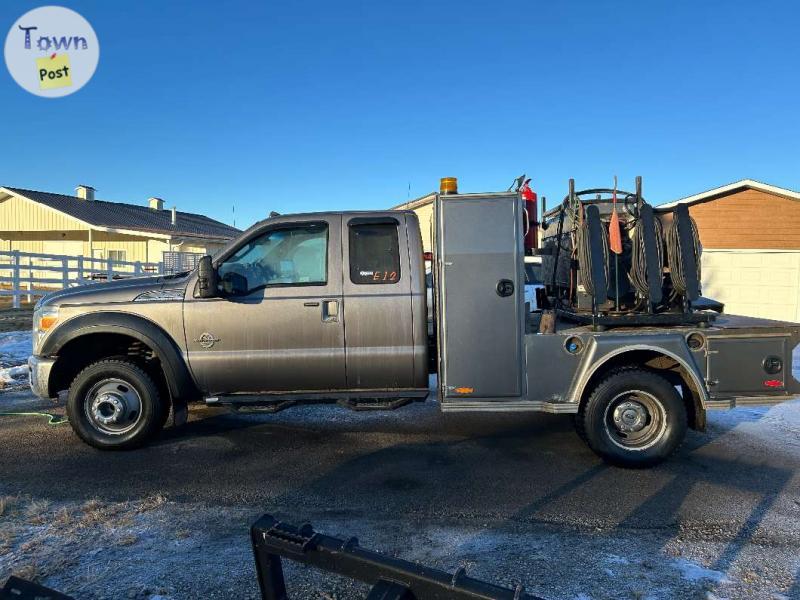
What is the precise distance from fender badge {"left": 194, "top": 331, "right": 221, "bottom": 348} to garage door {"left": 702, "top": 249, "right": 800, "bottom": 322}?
13.7 metres

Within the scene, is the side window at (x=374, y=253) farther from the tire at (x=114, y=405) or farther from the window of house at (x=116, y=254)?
the window of house at (x=116, y=254)

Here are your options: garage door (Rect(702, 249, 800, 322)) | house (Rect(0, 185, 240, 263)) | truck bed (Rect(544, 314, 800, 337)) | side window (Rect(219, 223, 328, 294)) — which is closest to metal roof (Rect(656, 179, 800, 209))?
garage door (Rect(702, 249, 800, 322))

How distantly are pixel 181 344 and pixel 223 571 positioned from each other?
2.37 metres

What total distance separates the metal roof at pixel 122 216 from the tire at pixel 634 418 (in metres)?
24.7

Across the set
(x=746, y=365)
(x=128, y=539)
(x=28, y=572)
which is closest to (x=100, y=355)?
(x=128, y=539)

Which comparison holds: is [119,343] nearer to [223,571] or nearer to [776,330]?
[223,571]

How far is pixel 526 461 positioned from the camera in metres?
4.95

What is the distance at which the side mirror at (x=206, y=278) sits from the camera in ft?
15.4

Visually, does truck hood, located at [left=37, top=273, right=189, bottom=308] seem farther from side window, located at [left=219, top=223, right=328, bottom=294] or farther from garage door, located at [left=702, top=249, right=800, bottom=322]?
garage door, located at [left=702, top=249, right=800, bottom=322]

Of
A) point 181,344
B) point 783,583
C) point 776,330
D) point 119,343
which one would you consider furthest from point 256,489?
point 776,330

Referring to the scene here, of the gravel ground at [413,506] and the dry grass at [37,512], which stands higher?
the dry grass at [37,512]

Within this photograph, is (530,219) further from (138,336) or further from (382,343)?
(138,336)

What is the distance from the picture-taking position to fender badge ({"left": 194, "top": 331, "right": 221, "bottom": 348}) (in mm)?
4871

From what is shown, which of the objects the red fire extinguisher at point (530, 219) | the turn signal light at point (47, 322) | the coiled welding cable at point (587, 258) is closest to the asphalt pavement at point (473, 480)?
the turn signal light at point (47, 322)
